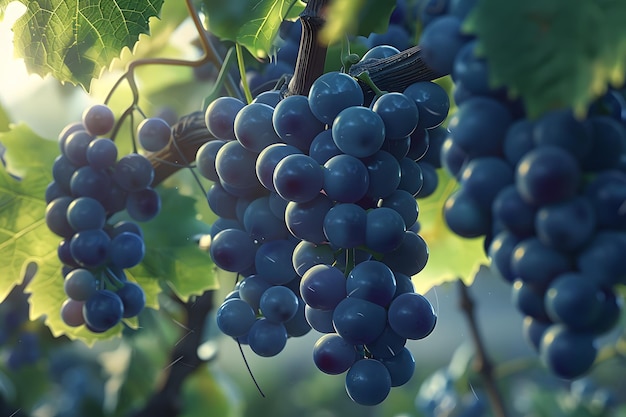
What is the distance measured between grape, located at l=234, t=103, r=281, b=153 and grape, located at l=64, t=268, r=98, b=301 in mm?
269

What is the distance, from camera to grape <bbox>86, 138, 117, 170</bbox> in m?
0.77

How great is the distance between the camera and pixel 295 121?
1.80 ft

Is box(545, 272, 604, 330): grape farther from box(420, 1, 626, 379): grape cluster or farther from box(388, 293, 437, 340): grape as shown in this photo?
box(388, 293, 437, 340): grape

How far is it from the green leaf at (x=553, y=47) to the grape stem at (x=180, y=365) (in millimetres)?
853

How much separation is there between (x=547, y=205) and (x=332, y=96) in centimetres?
21

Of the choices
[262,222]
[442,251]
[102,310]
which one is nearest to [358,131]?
[262,222]

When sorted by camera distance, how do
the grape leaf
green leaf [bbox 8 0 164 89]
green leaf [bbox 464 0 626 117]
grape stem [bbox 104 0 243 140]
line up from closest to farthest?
green leaf [bbox 464 0 626 117] < green leaf [bbox 8 0 164 89] < grape stem [bbox 104 0 243 140] < the grape leaf

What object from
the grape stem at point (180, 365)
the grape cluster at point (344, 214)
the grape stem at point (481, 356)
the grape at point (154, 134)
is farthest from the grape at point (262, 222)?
the grape stem at point (481, 356)

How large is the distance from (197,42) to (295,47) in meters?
0.27

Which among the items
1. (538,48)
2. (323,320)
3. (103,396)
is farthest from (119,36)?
(103,396)

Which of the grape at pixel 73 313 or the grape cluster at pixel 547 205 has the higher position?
the grape cluster at pixel 547 205

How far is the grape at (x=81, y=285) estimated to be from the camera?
763 mm

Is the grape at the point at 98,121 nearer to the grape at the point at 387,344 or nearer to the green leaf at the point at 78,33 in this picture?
the green leaf at the point at 78,33

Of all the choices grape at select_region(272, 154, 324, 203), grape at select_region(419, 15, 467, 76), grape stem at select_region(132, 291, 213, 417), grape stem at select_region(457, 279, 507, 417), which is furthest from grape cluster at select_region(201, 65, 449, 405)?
grape stem at select_region(457, 279, 507, 417)
